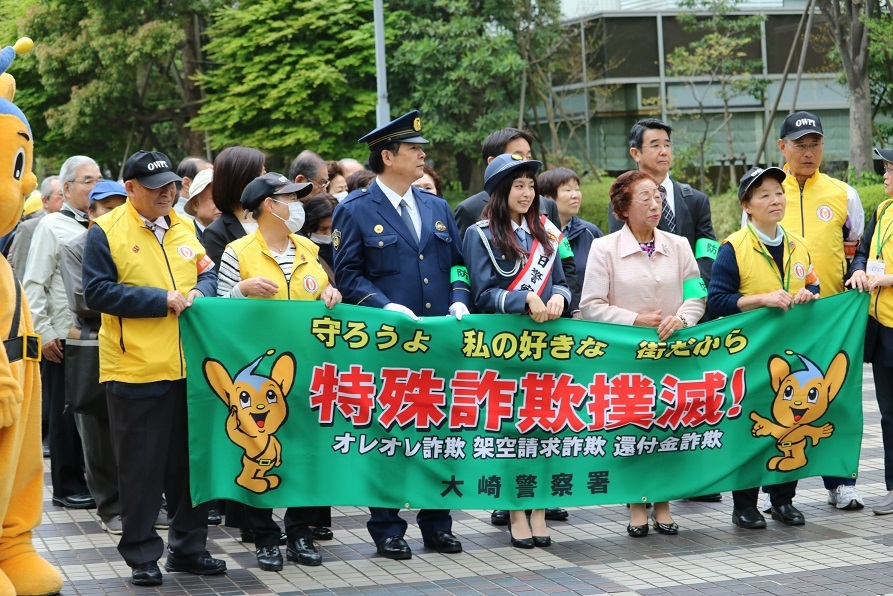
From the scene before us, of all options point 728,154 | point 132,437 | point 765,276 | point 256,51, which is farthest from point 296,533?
point 728,154

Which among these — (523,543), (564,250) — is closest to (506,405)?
(523,543)

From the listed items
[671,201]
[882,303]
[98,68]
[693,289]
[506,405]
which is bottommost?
[506,405]

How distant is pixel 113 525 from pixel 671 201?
13.5 ft

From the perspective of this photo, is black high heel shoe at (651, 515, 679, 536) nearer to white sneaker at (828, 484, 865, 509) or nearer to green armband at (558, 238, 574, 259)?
white sneaker at (828, 484, 865, 509)

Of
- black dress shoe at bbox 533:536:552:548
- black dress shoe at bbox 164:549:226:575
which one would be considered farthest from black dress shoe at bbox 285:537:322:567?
black dress shoe at bbox 533:536:552:548

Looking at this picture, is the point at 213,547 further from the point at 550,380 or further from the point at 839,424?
the point at 839,424

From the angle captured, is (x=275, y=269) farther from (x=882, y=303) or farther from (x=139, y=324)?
(x=882, y=303)

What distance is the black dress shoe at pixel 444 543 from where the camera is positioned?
6.52 metres

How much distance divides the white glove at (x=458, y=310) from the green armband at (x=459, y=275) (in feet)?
0.65

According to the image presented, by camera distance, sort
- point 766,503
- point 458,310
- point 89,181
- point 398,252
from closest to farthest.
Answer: point 458,310, point 398,252, point 766,503, point 89,181

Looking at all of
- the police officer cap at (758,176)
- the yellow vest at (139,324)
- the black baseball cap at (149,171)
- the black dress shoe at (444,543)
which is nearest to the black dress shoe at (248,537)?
the black dress shoe at (444,543)

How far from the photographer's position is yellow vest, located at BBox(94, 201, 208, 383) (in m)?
5.94

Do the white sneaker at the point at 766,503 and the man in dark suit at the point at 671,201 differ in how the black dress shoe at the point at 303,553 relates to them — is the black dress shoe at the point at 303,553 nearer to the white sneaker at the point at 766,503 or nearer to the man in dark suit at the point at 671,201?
the man in dark suit at the point at 671,201

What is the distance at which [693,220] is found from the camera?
25.8 feet
